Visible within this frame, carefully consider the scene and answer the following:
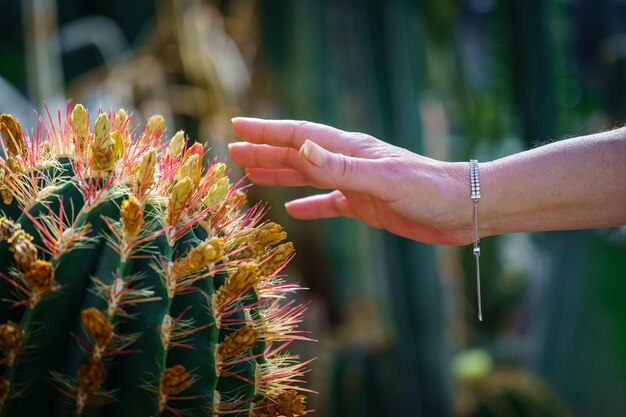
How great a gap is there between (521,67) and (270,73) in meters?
1.30

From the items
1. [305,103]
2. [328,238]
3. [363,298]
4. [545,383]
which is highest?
[305,103]

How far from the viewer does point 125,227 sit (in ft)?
3.32

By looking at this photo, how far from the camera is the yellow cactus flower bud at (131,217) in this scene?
3.28 feet

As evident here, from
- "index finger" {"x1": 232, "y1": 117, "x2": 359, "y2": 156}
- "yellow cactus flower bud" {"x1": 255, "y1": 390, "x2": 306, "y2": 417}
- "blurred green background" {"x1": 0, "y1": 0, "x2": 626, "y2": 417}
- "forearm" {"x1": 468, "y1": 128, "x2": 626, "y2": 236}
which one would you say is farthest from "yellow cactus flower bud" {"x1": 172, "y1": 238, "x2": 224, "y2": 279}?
"blurred green background" {"x1": 0, "y1": 0, "x2": 626, "y2": 417}

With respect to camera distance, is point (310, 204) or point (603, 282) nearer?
point (310, 204)

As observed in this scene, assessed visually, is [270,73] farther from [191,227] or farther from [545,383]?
[191,227]

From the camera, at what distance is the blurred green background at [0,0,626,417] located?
3.59 metres

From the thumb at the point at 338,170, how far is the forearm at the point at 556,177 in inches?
9.6

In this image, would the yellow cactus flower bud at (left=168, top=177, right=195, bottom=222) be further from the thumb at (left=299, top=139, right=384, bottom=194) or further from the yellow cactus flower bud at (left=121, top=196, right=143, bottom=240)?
the thumb at (left=299, top=139, right=384, bottom=194)

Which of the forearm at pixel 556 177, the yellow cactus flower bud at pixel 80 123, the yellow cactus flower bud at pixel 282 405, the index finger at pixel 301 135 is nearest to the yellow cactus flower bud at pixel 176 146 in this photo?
the yellow cactus flower bud at pixel 80 123

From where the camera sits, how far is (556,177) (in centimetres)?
145

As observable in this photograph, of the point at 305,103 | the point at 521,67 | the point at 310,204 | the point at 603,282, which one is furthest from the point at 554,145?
the point at 521,67

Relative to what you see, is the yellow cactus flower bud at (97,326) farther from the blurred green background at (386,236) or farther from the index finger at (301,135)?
the blurred green background at (386,236)

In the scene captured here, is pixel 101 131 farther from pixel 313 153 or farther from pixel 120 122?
pixel 313 153
